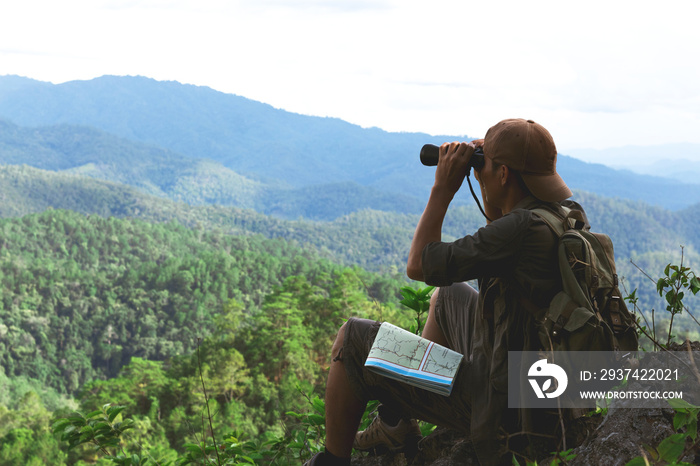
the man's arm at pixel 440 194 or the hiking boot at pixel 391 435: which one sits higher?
the man's arm at pixel 440 194

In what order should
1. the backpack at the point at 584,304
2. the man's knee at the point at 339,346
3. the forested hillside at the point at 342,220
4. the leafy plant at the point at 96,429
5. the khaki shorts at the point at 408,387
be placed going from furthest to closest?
the forested hillside at the point at 342,220 < the leafy plant at the point at 96,429 < the man's knee at the point at 339,346 < the khaki shorts at the point at 408,387 < the backpack at the point at 584,304

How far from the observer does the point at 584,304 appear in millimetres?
1726

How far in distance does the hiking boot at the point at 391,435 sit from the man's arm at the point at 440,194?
26.6 inches

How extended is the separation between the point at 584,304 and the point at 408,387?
0.61m

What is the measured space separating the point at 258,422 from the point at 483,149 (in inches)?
905

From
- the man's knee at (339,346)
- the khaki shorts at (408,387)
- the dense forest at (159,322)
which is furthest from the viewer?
the dense forest at (159,322)

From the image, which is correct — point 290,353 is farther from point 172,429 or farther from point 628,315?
point 628,315

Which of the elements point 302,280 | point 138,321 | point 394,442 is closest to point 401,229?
point 138,321

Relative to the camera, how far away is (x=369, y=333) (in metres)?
2.03

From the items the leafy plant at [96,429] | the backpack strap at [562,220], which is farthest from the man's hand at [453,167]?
the leafy plant at [96,429]

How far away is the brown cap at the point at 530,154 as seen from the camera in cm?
190

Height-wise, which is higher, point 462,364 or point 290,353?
point 462,364

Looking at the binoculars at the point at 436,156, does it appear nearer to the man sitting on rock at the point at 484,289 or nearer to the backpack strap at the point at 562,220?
the man sitting on rock at the point at 484,289

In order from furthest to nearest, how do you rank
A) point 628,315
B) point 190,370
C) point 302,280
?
point 302,280, point 190,370, point 628,315
